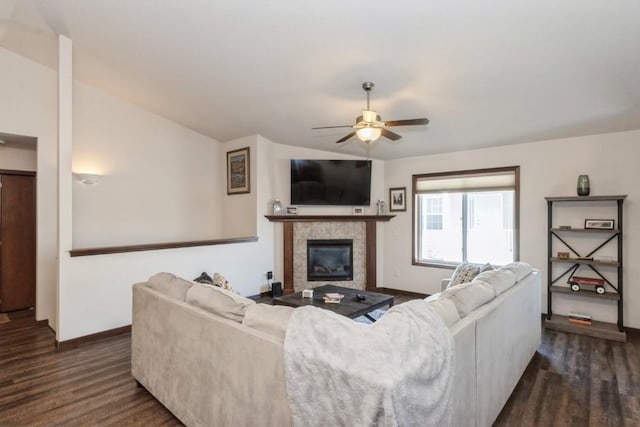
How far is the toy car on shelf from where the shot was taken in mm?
3931

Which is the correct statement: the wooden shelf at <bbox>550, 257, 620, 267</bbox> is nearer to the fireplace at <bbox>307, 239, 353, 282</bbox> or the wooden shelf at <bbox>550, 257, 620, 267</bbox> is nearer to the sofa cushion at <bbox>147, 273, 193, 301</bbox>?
the fireplace at <bbox>307, 239, 353, 282</bbox>

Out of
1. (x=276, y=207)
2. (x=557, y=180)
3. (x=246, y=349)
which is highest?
(x=557, y=180)

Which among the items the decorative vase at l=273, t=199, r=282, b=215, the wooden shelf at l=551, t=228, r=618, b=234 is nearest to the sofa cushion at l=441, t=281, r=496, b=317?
the wooden shelf at l=551, t=228, r=618, b=234

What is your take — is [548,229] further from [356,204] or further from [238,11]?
[238,11]

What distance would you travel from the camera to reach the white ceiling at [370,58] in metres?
2.35

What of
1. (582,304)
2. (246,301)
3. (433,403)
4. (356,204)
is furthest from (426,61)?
(582,304)

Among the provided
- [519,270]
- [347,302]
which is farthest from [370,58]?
[347,302]

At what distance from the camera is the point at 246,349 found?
167 centimetres

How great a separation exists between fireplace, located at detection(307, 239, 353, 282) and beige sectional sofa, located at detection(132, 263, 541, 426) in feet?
10.6

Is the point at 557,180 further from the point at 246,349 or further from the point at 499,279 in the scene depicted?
the point at 246,349

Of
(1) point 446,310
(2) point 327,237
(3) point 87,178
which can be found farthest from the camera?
(2) point 327,237

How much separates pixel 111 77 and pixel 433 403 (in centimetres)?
489

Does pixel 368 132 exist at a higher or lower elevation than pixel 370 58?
lower

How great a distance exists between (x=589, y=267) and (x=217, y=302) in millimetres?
4435
